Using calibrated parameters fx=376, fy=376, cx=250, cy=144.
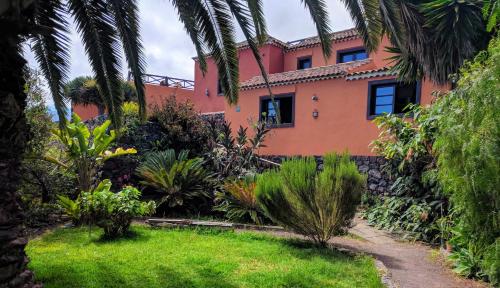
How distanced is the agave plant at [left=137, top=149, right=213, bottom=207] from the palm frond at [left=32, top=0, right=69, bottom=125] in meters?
5.89

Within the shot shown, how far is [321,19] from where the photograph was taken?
537 cm

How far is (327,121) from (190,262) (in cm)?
1103

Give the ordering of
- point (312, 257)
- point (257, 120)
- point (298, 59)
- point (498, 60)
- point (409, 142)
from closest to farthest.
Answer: point (498, 60) → point (312, 257) → point (409, 142) → point (257, 120) → point (298, 59)

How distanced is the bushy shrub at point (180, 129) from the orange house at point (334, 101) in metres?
2.39

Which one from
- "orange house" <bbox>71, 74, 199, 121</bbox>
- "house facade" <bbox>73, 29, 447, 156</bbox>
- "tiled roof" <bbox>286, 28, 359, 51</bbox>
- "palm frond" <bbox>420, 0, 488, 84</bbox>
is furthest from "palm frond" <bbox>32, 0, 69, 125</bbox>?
"orange house" <bbox>71, 74, 199, 121</bbox>

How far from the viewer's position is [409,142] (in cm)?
→ 920

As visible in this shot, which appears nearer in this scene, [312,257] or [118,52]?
[118,52]

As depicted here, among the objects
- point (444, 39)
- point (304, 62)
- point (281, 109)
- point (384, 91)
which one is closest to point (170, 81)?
point (304, 62)

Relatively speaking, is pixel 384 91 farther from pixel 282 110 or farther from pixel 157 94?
pixel 157 94

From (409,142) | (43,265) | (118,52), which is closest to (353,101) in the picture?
(409,142)

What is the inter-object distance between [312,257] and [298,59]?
695 inches

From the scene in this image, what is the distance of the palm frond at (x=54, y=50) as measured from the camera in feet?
16.9

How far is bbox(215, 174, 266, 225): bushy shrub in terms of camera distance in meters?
10.2

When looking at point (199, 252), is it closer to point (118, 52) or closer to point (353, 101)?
point (118, 52)
